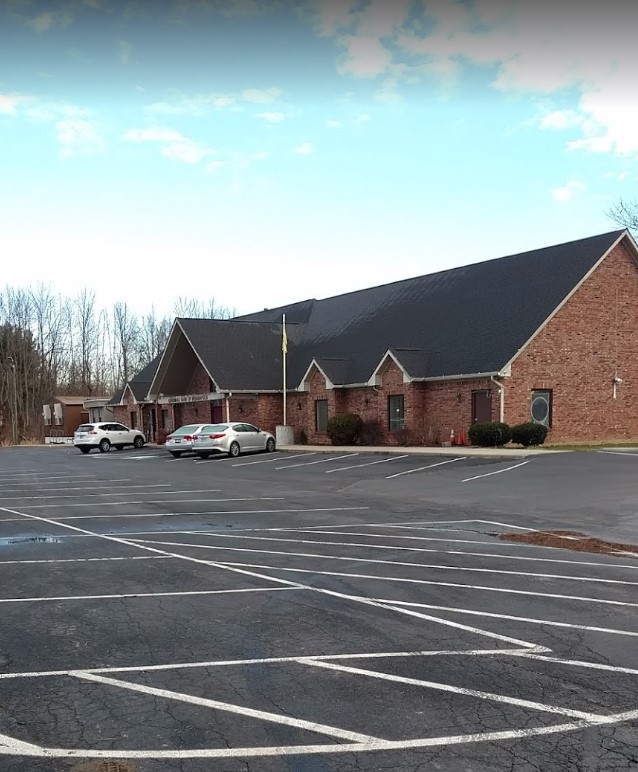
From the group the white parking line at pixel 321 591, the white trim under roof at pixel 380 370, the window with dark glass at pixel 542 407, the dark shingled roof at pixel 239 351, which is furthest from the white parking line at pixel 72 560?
the dark shingled roof at pixel 239 351

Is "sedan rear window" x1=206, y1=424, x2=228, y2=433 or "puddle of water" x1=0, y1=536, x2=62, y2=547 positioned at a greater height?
"sedan rear window" x1=206, y1=424, x2=228, y2=433

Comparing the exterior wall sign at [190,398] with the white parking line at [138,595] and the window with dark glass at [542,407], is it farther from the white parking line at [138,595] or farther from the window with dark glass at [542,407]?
the white parking line at [138,595]

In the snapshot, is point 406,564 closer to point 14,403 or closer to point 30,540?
point 30,540

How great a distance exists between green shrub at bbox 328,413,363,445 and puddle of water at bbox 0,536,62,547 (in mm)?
22168

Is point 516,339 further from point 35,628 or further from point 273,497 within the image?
point 35,628

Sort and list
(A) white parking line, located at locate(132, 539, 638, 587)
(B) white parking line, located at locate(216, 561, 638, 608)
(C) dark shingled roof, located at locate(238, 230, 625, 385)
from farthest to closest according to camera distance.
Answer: (C) dark shingled roof, located at locate(238, 230, 625, 385) → (A) white parking line, located at locate(132, 539, 638, 587) → (B) white parking line, located at locate(216, 561, 638, 608)

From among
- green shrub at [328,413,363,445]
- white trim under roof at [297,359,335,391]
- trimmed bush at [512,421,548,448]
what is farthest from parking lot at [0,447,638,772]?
white trim under roof at [297,359,335,391]

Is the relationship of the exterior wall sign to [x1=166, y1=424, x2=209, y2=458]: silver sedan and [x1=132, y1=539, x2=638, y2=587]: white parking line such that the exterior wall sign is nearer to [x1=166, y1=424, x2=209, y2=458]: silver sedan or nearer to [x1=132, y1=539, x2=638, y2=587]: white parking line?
[x1=166, y1=424, x2=209, y2=458]: silver sedan

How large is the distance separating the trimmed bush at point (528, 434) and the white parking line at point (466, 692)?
21.8 metres

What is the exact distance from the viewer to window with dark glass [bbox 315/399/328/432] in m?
36.1

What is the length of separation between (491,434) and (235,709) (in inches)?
888

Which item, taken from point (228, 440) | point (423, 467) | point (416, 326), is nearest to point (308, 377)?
point (416, 326)

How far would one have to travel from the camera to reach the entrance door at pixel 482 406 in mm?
27734

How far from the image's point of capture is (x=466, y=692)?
4785 mm
